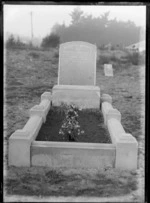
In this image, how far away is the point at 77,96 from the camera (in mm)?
7285

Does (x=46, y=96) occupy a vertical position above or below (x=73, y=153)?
above

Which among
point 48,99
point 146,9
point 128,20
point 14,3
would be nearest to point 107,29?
point 128,20

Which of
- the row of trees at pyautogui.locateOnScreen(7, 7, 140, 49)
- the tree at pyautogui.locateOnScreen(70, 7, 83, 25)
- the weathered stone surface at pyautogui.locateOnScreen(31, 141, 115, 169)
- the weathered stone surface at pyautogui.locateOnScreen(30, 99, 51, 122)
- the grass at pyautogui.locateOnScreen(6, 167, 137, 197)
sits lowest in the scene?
Result: the grass at pyautogui.locateOnScreen(6, 167, 137, 197)

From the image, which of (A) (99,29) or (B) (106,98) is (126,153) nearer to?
(A) (99,29)

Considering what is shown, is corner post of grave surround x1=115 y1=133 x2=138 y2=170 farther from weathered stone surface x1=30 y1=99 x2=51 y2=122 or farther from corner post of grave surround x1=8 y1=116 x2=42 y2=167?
weathered stone surface x1=30 y1=99 x2=51 y2=122

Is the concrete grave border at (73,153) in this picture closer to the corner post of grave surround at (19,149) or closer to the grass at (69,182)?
the corner post of grave surround at (19,149)

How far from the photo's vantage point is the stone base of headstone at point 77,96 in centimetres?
727

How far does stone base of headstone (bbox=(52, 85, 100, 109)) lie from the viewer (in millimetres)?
7266

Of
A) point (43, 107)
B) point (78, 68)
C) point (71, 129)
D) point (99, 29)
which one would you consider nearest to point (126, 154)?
point (71, 129)

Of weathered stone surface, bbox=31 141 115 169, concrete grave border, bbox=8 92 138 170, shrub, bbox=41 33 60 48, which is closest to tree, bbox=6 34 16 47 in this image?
shrub, bbox=41 33 60 48

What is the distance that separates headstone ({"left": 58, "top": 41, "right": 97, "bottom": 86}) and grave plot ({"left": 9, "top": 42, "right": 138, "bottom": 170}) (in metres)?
0.44

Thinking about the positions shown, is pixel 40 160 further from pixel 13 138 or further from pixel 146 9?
pixel 146 9

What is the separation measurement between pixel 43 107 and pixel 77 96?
1.08 m

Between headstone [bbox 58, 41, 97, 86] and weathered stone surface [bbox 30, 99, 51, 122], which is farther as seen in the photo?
headstone [bbox 58, 41, 97, 86]
